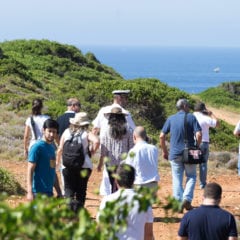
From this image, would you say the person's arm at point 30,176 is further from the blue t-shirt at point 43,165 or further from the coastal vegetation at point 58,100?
the coastal vegetation at point 58,100

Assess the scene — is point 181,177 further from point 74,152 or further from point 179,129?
point 74,152

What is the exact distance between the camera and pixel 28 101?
25.1 m

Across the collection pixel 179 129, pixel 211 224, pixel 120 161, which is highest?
pixel 179 129

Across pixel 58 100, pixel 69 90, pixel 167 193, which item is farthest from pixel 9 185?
pixel 69 90

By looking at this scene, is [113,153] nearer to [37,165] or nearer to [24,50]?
[37,165]

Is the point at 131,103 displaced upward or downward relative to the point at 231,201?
upward

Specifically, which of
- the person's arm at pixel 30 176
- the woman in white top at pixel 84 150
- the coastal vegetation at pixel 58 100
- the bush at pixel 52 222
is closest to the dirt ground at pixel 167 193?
the woman in white top at pixel 84 150

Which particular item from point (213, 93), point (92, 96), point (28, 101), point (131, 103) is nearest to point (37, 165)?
point (28, 101)

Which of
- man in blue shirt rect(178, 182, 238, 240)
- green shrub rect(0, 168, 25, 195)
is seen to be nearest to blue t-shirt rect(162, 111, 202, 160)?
green shrub rect(0, 168, 25, 195)

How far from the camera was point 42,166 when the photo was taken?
7895mm

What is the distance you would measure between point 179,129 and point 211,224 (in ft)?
14.3

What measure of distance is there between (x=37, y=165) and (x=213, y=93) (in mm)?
39851

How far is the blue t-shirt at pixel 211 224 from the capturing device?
6.08m

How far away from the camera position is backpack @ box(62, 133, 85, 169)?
8.83 meters
